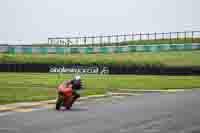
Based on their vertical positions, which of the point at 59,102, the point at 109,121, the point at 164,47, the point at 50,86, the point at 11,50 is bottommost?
the point at 109,121

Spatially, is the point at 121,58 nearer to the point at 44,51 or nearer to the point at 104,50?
the point at 104,50

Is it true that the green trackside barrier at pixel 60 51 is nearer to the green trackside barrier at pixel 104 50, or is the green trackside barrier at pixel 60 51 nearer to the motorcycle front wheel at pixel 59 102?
the green trackside barrier at pixel 104 50

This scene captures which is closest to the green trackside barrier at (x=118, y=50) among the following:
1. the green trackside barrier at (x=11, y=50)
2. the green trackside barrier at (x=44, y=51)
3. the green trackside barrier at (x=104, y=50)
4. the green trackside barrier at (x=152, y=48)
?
the green trackside barrier at (x=104, y=50)

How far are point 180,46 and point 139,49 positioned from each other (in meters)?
5.58

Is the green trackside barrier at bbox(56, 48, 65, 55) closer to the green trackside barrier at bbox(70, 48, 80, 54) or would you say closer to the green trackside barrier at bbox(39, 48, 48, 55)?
the green trackside barrier at bbox(70, 48, 80, 54)

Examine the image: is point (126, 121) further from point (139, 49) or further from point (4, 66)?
point (139, 49)

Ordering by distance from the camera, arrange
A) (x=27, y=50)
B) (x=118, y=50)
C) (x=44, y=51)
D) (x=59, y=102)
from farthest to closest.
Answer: (x=27, y=50) < (x=44, y=51) < (x=118, y=50) < (x=59, y=102)

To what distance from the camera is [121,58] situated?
71.3m

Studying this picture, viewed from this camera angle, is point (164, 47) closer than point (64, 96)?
No

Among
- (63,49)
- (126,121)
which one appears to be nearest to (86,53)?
(63,49)

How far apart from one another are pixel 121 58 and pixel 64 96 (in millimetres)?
51006

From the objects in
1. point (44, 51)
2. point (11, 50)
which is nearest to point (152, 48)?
point (44, 51)

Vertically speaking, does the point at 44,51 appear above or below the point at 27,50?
below

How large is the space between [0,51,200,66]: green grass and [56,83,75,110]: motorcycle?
4382cm
